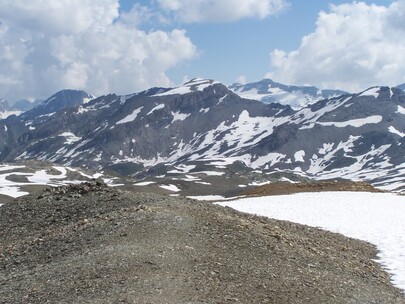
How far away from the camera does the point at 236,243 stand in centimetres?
1970

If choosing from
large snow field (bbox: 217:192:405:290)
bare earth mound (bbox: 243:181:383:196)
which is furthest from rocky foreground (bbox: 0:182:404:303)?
bare earth mound (bbox: 243:181:383:196)

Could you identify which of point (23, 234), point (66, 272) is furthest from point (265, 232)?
point (23, 234)

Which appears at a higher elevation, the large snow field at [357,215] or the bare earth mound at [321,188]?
the bare earth mound at [321,188]

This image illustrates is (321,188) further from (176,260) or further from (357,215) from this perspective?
(176,260)

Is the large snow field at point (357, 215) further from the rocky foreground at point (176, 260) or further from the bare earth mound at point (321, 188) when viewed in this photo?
the bare earth mound at point (321, 188)

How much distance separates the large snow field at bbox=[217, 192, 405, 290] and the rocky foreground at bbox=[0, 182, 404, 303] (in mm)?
1135

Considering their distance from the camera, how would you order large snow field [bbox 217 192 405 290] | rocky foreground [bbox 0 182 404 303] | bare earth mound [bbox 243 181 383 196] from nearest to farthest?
1. rocky foreground [bbox 0 182 404 303]
2. large snow field [bbox 217 192 405 290]
3. bare earth mound [bbox 243 181 383 196]

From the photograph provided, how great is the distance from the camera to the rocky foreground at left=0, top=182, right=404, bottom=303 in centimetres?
1533

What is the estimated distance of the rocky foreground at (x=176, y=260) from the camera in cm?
1533

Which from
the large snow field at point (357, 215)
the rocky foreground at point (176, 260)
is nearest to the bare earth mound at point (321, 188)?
the large snow field at point (357, 215)

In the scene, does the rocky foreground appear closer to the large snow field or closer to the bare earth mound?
the large snow field

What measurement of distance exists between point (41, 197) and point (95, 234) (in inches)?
427

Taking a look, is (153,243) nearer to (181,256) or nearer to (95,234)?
(181,256)

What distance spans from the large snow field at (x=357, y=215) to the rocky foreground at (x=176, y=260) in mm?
1135
